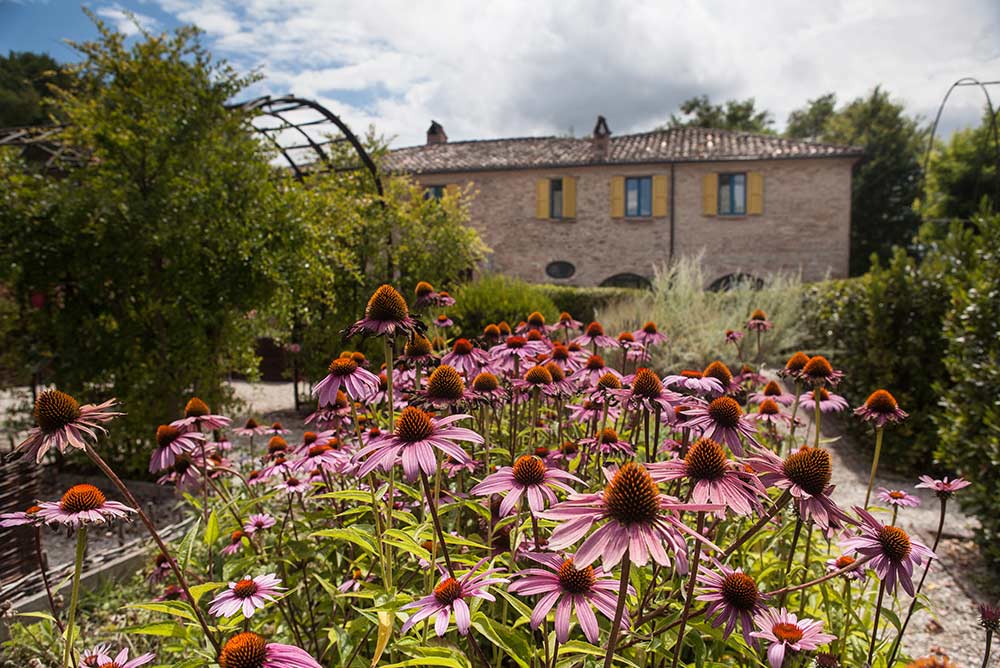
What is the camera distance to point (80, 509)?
110cm

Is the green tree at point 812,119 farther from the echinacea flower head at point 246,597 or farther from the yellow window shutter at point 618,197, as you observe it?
the echinacea flower head at point 246,597

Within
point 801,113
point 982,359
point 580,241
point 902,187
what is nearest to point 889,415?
point 982,359

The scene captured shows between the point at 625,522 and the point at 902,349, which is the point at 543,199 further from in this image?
the point at 625,522

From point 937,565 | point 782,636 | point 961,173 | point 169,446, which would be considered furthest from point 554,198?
point 782,636

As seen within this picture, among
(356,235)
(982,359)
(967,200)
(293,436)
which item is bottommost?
(293,436)

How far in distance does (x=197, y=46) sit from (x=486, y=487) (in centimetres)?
444

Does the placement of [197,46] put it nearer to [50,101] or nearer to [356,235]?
[50,101]

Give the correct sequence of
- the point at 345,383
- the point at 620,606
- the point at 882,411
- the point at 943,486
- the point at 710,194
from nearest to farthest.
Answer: the point at 620,606 → the point at 345,383 → the point at 943,486 → the point at 882,411 → the point at 710,194

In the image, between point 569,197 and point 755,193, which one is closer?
point 755,193

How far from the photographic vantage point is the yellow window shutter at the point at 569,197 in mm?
16297

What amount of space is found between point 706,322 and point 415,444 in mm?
5898

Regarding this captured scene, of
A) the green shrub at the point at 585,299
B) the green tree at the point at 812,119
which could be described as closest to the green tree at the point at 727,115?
the green tree at the point at 812,119

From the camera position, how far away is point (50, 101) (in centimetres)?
374

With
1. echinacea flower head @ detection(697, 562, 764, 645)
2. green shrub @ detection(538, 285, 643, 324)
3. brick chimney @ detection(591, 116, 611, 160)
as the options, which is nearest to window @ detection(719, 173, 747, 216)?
brick chimney @ detection(591, 116, 611, 160)
